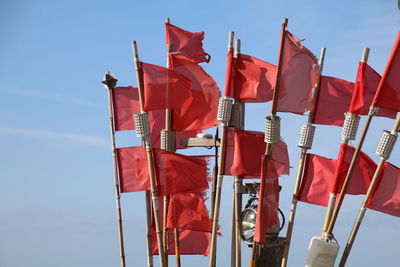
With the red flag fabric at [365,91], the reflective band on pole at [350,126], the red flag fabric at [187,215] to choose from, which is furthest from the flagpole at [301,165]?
the red flag fabric at [187,215]

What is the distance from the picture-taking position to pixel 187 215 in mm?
15125

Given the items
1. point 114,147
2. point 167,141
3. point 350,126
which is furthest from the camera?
point 114,147

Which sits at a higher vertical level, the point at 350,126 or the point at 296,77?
the point at 296,77

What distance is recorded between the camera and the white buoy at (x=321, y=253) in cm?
1396

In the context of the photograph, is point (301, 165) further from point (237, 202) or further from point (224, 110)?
point (224, 110)

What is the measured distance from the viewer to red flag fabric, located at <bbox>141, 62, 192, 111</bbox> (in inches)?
580

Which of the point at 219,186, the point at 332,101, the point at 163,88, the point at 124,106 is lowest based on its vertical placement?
the point at 219,186

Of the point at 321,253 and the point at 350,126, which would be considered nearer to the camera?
the point at 321,253

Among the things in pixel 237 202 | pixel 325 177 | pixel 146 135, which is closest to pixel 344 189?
pixel 325 177

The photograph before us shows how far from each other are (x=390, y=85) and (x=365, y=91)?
2.28 ft

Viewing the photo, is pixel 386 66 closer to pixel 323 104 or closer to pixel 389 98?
pixel 389 98

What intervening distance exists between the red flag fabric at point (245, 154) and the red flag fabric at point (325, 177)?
24.5 inches

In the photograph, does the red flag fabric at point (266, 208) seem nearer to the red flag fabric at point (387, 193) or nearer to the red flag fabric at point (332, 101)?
the red flag fabric at point (332, 101)

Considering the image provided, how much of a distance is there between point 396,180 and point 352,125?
62.2 inches
